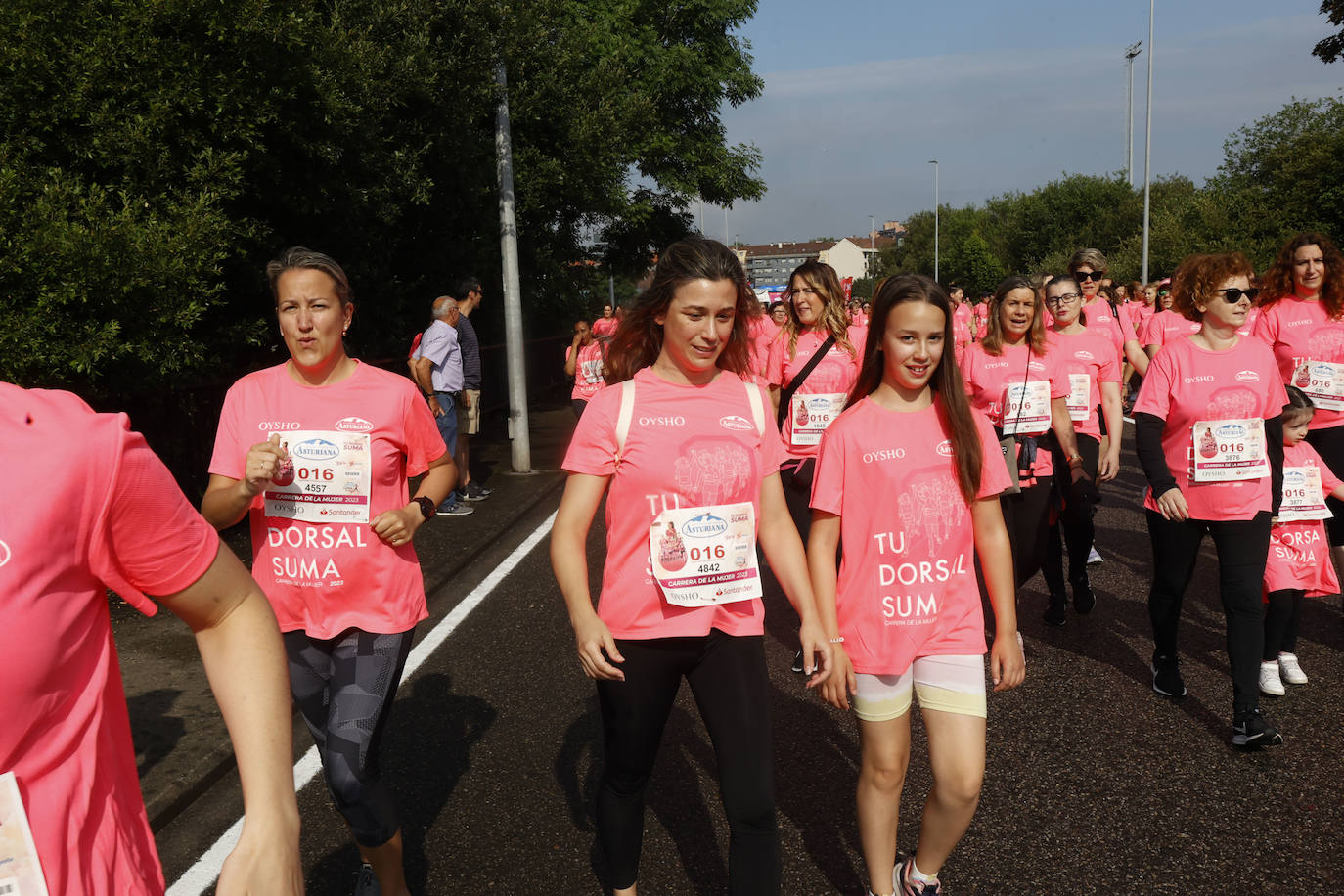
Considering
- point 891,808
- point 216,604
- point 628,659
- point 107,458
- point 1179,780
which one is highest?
point 107,458

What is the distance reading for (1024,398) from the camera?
616cm

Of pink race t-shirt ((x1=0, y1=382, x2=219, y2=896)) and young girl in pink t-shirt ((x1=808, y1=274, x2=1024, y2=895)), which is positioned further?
young girl in pink t-shirt ((x1=808, y1=274, x2=1024, y2=895))

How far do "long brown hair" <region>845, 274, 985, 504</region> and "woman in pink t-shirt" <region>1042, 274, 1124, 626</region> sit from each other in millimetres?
3470

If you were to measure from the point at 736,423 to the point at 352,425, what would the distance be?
1.25 m

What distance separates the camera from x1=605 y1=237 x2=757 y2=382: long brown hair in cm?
317

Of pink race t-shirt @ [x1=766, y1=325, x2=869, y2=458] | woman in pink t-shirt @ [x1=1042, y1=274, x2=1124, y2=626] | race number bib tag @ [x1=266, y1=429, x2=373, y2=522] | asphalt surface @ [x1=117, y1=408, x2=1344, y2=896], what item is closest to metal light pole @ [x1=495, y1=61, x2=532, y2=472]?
asphalt surface @ [x1=117, y1=408, x2=1344, y2=896]

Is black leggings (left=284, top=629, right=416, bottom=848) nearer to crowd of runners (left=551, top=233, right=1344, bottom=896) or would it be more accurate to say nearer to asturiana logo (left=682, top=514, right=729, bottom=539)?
crowd of runners (left=551, top=233, right=1344, bottom=896)

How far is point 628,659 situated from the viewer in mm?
3045

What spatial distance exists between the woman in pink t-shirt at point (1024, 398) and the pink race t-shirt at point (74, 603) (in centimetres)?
509

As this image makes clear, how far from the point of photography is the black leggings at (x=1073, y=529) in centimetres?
653

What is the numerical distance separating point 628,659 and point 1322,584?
3976mm

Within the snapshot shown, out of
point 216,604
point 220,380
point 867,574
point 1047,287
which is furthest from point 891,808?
point 220,380

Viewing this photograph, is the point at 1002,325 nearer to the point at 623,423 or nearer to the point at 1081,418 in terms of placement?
the point at 1081,418

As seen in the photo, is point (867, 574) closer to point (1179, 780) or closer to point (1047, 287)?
point (1179, 780)
